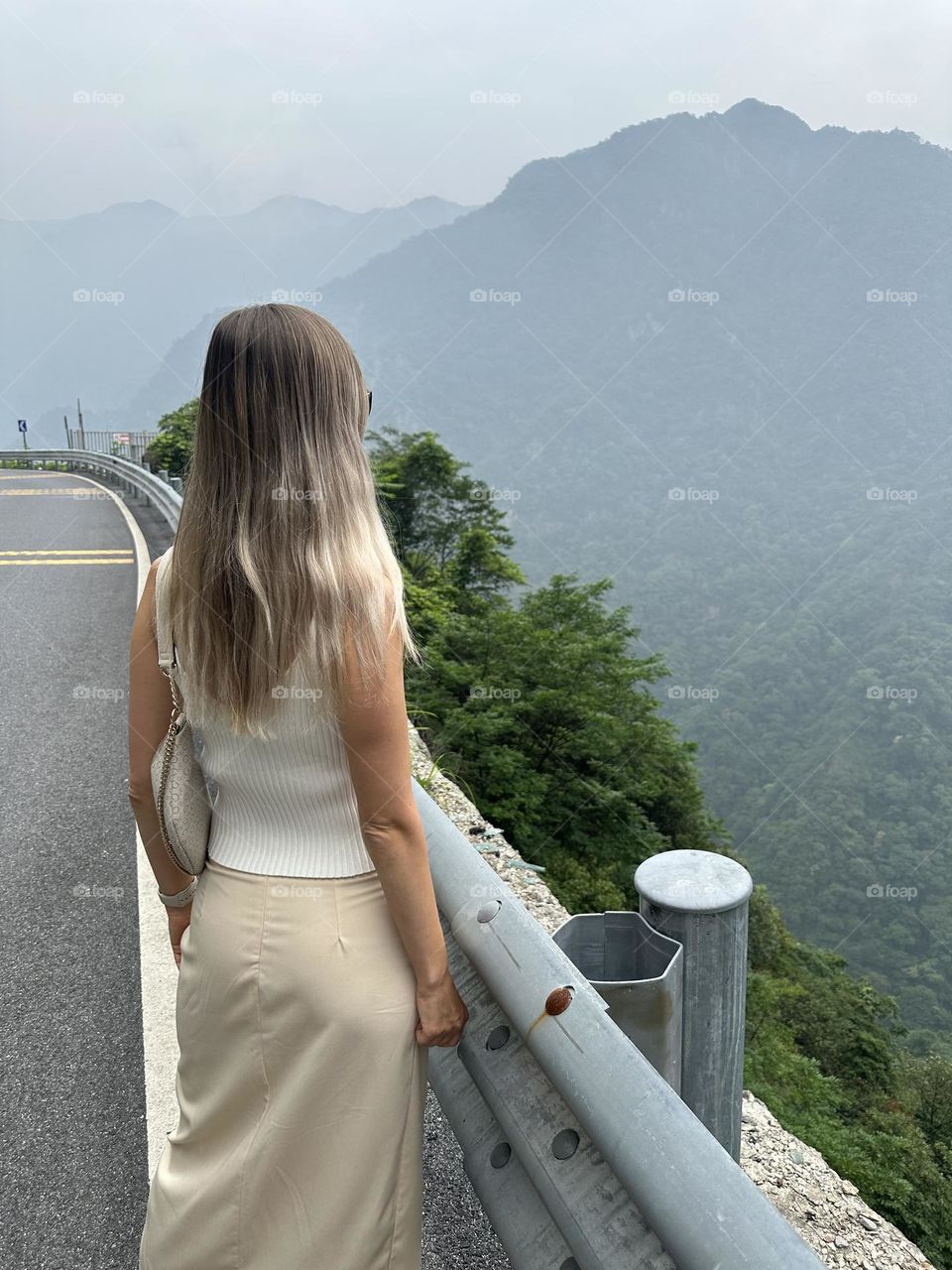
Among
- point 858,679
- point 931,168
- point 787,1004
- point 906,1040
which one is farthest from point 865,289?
point 787,1004

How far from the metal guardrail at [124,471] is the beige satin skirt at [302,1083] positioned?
314 centimetres

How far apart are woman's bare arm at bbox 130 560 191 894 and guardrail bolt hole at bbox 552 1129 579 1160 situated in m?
0.83

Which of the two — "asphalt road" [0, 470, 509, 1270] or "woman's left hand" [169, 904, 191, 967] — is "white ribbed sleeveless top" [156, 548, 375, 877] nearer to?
"woman's left hand" [169, 904, 191, 967]

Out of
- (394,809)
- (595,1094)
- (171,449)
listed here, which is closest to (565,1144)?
(595,1094)

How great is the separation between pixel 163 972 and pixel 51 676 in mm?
3904

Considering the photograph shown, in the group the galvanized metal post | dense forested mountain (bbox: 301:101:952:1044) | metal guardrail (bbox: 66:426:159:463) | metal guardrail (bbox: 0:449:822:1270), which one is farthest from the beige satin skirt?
metal guardrail (bbox: 66:426:159:463)

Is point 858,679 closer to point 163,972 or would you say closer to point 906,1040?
point 906,1040

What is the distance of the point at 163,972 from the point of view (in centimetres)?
315

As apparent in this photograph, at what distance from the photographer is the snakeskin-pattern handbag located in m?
1.64

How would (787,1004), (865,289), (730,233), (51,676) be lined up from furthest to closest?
(730,233) → (865,289) → (787,1004) → (51,676)

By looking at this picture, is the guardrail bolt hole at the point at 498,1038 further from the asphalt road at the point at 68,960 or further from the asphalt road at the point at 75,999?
the asphalt road at the point at 68,960

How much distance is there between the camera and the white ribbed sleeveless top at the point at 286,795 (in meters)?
1.51

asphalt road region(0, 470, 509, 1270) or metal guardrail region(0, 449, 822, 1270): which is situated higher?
metal guardrail region(0, 449, 822, 1270)

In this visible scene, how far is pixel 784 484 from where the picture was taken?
5359 inches
